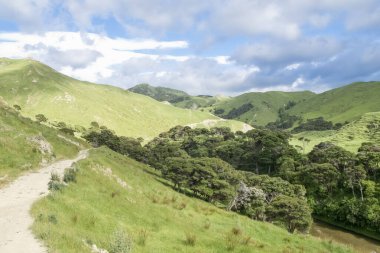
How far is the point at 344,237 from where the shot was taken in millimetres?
87562

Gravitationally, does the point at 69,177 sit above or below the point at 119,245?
above

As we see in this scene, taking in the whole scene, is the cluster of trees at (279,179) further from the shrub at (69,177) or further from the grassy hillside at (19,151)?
the shrub at (69,177)

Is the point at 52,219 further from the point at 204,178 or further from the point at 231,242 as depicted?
the point at 204,178

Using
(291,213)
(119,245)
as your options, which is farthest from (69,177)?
(291,213)

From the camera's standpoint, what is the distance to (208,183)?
75625 mm

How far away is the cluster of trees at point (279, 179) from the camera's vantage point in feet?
245

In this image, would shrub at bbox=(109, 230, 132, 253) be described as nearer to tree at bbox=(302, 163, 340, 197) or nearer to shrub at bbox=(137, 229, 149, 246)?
shrub at bbox=(137, 229, 149, 246)

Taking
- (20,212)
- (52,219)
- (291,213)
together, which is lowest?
(291,213)

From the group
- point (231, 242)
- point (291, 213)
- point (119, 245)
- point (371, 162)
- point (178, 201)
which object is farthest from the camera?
point (371, 162)

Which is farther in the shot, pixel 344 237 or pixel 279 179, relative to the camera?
pixel 279 179

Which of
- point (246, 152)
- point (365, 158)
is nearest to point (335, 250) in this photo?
point (365, 158)

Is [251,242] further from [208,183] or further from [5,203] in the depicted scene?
[208,183]

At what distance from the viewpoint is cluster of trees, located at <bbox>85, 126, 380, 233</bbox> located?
74.7 m

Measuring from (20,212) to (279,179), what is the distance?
76.6m
